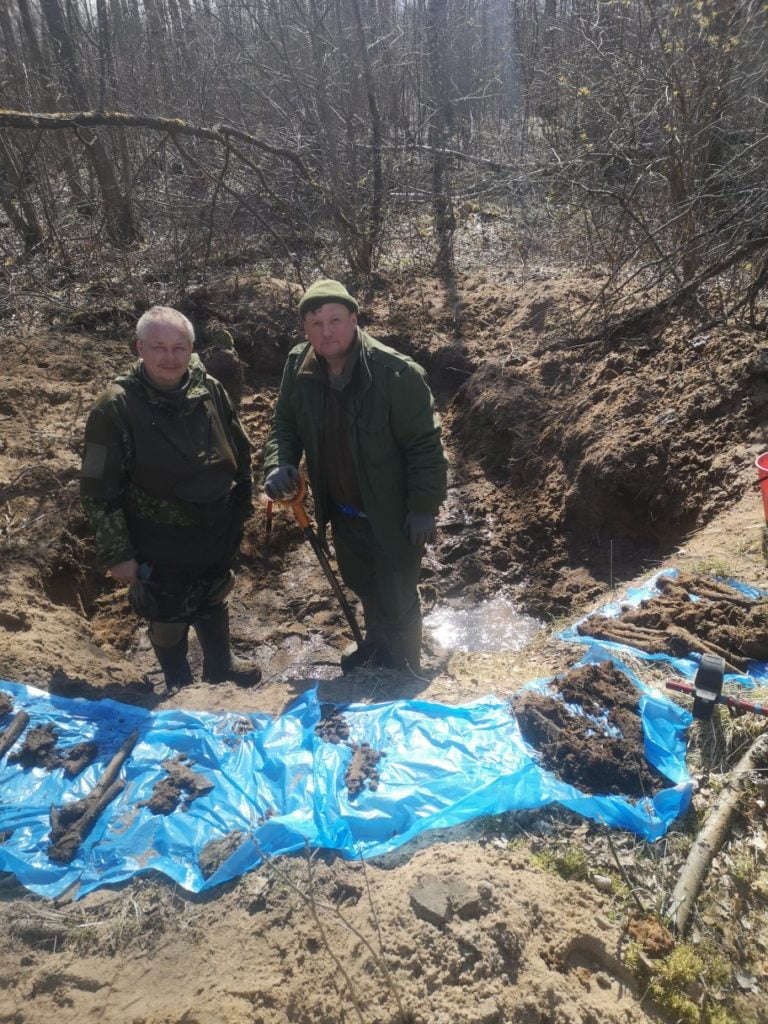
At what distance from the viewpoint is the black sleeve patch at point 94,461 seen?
309cm

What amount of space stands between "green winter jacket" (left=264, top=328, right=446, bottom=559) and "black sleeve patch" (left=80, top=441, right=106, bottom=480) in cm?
80

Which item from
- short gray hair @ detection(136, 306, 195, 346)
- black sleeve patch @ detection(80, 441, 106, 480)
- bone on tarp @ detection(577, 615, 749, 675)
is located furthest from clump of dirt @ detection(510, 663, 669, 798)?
short gray hair @ detection(136, 306, 195, 346)

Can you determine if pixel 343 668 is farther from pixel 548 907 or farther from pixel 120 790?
pixel 548 907

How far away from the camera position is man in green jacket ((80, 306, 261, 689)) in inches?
122

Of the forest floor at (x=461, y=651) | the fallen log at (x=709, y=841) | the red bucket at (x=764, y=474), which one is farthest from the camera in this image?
the red bucket at (x=764, y=474)

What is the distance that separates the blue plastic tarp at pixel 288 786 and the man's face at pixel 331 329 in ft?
5.25

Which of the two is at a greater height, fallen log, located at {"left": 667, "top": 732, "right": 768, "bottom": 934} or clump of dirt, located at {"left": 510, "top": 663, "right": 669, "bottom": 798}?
clump of dirt, located at {"left": 510, "top": 663, "right": 669, "bottom": 798}

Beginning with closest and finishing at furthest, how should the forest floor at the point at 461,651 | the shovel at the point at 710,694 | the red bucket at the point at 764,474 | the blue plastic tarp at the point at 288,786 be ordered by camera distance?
the forest floor at the point at 461,651, the blue plastic tarp at the point at 288,786, the shovel at the point at 710,694, the red bucket at the point at 764,474

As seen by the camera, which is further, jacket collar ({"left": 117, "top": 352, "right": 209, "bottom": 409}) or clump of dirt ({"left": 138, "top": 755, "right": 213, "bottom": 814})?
jacket collar ({"left": 117, "top": 352, "right": 209, "bottom": 409})

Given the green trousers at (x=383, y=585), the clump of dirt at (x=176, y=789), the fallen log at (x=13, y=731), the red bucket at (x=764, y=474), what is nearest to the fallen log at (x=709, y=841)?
the red bucket at (x=764, y=474)

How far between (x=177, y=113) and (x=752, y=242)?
7929 mm

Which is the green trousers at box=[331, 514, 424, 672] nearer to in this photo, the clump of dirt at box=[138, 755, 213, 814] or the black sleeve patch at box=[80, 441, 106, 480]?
the black sleeve patch at box=[80, 441, 106, 480]

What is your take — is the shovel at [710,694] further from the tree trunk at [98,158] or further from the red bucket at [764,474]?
the tree trunk at [98,158]

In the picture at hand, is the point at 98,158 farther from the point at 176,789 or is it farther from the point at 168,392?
the point at 176,789
